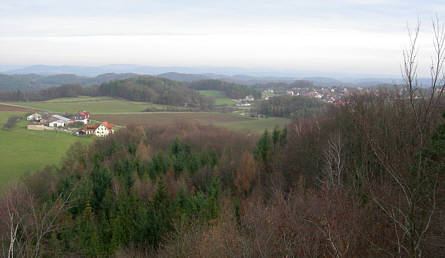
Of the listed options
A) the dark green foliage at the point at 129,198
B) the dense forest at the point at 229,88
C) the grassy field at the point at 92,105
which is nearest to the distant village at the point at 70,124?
the grassy field at the point at 92,105

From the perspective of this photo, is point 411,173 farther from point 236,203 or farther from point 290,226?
point 236,203

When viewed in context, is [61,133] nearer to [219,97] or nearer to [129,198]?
[129,198]

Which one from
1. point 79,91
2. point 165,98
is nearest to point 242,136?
point 165,98

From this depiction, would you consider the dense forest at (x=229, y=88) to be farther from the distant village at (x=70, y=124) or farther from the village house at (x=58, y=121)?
the village house at (x=58, y=121)

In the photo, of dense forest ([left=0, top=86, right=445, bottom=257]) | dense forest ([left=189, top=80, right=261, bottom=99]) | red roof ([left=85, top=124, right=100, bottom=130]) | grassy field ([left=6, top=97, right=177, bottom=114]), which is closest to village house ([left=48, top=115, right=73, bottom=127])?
red roof ([left=85, top=124, right=100, bottom=130])

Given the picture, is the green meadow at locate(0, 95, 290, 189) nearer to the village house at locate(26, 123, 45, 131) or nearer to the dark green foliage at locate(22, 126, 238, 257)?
the village house at locate(26, 123, 45, 131)
